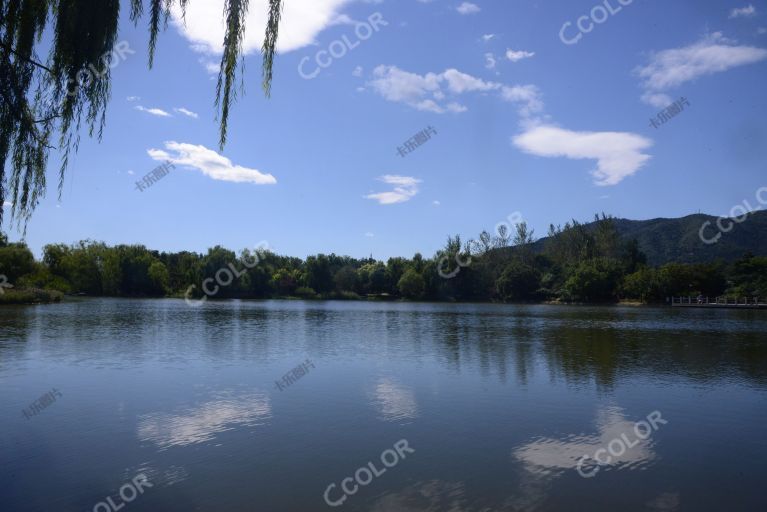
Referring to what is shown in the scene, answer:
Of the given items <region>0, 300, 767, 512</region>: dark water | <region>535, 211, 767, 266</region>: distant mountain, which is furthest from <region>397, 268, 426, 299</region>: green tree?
<region>0, 300, 767, 512</region>: dark water

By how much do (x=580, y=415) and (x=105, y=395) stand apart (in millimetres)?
10690

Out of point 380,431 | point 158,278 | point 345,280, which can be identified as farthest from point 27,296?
point 345,280

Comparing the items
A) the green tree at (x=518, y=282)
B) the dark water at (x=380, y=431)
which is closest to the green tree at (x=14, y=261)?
the dark water at (x=380, y=431)

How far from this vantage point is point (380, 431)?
969 centimetres

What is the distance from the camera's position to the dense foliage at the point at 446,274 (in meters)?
81.9

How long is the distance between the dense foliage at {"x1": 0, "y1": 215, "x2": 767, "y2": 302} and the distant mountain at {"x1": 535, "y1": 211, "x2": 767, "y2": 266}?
56202 mm

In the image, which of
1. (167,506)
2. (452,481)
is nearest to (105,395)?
(167,506)

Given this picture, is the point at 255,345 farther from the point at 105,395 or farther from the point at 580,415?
the point at 580,415

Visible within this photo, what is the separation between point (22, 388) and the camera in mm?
12758
